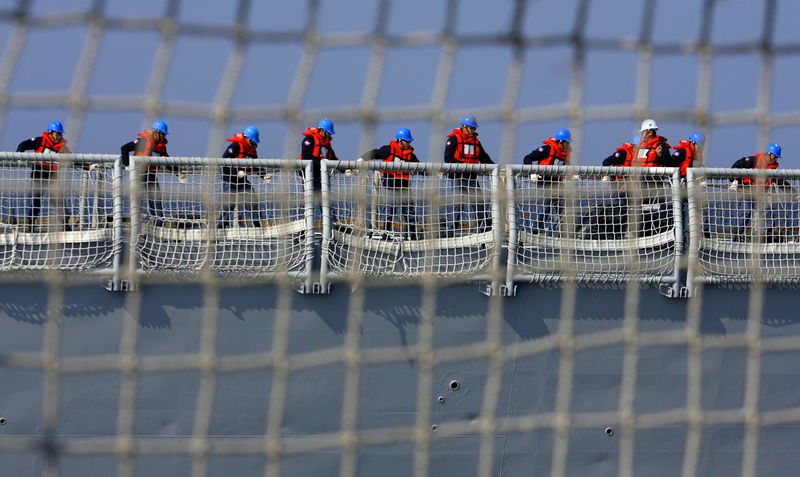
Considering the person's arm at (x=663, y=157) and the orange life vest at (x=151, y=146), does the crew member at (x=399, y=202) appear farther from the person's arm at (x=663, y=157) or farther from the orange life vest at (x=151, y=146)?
the person's arm at (x=663, y=157)

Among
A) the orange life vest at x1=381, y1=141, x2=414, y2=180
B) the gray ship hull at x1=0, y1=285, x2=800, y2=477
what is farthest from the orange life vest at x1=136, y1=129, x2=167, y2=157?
the orange life vest at x1=381, y1=141, x2=414, y2=180

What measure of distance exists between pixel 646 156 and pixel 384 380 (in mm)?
1907

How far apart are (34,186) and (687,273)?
10.2ft

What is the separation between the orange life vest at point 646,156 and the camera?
6119mm

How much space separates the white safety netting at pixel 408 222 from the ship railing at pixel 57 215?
3.30 ft

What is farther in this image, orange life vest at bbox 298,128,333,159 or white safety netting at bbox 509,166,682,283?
orange life vest at bbox 298,128,333,159

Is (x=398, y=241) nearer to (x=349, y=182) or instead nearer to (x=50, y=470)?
(x=349, y=182)

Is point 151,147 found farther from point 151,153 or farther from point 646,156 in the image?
point 646,156

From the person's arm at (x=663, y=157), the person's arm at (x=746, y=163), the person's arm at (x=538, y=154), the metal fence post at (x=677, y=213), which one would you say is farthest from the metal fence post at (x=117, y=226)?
the person's arm at (x=746, y=163)

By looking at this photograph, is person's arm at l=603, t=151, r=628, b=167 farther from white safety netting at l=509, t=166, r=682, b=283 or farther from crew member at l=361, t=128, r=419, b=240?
crew member at l=361, t=128, r=419, b=240

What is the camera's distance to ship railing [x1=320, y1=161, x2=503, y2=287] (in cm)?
525

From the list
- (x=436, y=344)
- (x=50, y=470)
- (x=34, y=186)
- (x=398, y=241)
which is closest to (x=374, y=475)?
(x=436, y=344)

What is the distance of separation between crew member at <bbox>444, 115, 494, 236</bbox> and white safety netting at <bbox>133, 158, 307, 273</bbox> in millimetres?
710

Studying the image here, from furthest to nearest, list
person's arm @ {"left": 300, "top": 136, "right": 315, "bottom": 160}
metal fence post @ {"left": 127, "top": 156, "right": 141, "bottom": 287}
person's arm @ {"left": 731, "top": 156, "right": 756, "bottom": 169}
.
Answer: person's arm @ {"left": 731, "top": 156, "right": 756, "bottom": 169}, person's arm @ {"left": 300, "top": 136, "right": 315, "bottom": 160}, metal fence post @ {"left": 127, "top": 156, "right": 141, "bottom": 287}
